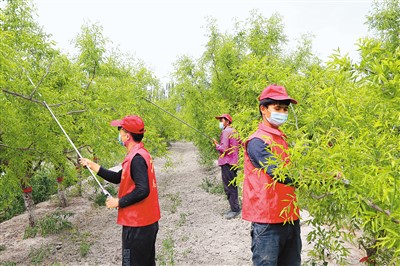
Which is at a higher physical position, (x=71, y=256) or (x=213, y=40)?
(x=213, y=40)

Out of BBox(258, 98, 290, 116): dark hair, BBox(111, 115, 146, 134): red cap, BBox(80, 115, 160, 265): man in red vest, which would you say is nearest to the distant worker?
BBox(111, 115, 146, 134): red cap

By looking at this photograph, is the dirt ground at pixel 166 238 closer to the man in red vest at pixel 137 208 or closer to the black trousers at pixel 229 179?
the black trousers at pixel 229 179

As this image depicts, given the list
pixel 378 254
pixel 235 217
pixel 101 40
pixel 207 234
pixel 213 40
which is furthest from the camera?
pixel 213 40

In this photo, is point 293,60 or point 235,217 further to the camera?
point 293,60

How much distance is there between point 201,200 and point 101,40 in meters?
6.13

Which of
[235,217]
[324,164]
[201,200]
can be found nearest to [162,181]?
[201,200]

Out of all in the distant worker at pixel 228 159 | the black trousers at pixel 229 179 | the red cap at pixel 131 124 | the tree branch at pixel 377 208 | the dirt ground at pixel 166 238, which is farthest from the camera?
the black trousers at pixel 229 179

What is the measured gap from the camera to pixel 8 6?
8.23 meters

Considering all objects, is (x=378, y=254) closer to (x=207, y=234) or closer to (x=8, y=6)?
(x=207, y=234)

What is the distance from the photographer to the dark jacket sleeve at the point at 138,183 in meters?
3.62

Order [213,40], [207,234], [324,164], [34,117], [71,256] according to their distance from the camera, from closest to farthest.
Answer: [324,164], [34,117], [71,256], [207,234], [213,40]

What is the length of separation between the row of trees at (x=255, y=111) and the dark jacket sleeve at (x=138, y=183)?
1.58 metres

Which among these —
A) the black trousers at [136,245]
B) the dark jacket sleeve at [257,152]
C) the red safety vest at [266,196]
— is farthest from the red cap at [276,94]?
the black trousers at [136,245]

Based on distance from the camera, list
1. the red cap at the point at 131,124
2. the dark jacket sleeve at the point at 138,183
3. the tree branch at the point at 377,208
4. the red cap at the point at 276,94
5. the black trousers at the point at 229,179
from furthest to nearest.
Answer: the black trousers at the point at 229,179, the red cap at the point at 131,124, the dark jacket sleeve at the point at 138,183, the red cap at the point at 276,94, the tree branch at the point at 377,208
